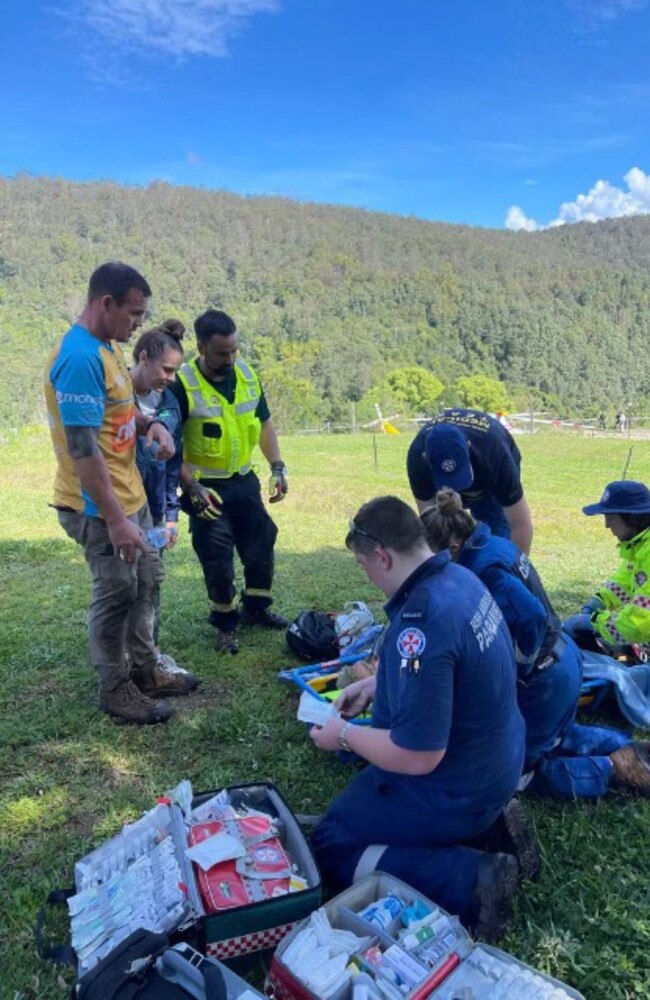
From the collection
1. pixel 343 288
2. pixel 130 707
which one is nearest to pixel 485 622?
pixel 130 707

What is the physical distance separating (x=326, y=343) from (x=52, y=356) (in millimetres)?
103575

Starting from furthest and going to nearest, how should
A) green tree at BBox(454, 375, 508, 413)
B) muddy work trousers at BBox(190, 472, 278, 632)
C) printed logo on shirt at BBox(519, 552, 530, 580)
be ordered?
green tree at BBox(454, 375, 508, 413) < muddy work trousers at BBox(190, 472, 278, 632) < printed logo on shirt at BBox(519, 552, 530, 580)

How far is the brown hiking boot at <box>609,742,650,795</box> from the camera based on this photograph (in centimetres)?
311

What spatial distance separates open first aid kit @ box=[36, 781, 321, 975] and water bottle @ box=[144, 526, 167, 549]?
168 centimetres

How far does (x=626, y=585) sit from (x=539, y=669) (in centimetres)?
168

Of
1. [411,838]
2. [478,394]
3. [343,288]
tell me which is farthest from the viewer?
[343,288]

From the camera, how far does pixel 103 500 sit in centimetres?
337

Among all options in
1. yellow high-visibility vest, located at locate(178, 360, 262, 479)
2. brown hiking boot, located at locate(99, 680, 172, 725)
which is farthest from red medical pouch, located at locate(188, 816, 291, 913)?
Result: yellow high-visibility vest, located at locate(178, 360, 262, 479)

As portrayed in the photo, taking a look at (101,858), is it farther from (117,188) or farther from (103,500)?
(117,188)

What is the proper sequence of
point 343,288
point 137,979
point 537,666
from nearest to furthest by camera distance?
point 137,979, point 537,666, point 343,288

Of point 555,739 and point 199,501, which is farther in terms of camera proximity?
point 199,501

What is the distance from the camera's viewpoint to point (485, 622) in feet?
7.72

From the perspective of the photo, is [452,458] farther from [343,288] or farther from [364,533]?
[343,288]

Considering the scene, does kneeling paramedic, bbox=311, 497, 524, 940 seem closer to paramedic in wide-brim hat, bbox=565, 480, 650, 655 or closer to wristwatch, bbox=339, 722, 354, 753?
wristwatch, bbox=339, 722, 354, 753
